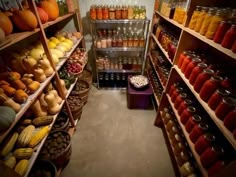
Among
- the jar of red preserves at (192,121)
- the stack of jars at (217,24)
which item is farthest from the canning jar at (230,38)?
the jar of red preserves at (192,121)

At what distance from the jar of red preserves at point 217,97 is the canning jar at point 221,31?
0.31 meters

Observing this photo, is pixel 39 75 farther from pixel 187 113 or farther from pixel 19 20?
pixel 187 113

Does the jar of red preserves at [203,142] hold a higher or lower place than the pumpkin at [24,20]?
lower

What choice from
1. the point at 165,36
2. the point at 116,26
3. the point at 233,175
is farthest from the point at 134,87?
the point at 233,175

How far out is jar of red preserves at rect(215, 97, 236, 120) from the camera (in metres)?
0.84

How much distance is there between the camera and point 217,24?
954mm

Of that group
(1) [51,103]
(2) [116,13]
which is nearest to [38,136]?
(1) [51,103]

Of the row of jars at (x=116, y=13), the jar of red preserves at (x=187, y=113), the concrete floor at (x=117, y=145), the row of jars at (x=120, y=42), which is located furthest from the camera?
the row of jars at (x=120, y=42)

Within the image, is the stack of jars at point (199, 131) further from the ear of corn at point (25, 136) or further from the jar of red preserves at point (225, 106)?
the ear of corn at point (25, 136)

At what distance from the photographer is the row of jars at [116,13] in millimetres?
2073

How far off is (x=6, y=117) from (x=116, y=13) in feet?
5.98

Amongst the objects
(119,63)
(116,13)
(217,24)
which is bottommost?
(119,63)

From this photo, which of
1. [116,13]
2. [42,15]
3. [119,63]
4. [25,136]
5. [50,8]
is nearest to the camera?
[25,136]

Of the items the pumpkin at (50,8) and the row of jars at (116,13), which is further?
the row of jars at (116,13)
